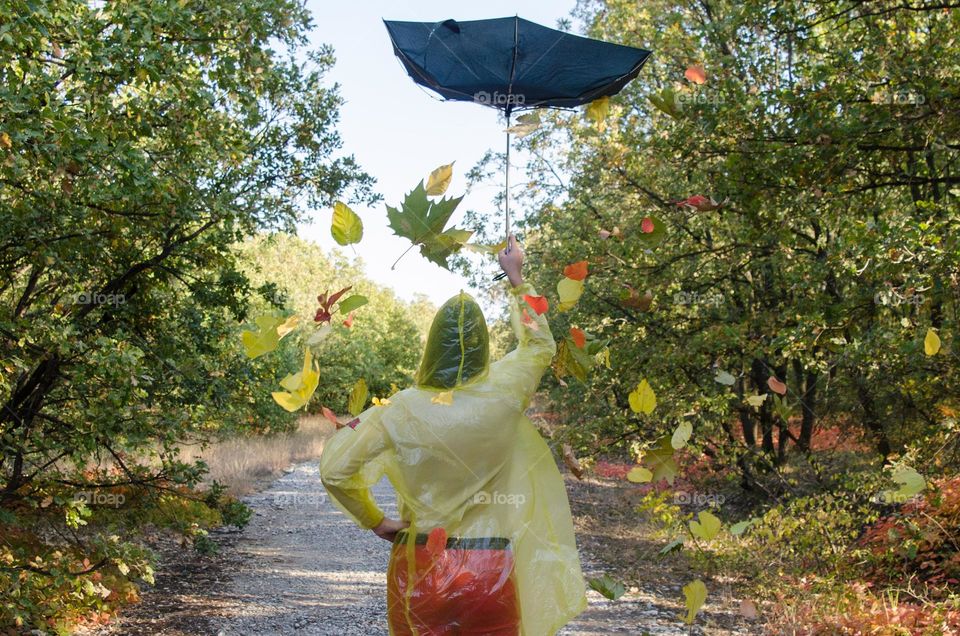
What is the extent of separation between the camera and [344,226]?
266cm

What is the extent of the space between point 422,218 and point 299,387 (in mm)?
735

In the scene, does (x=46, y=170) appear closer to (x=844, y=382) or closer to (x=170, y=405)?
(x=170, y=405)

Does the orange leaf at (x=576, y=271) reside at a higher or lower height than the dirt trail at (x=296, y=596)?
higher

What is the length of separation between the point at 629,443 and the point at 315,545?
17.6 ft

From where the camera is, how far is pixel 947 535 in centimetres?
664

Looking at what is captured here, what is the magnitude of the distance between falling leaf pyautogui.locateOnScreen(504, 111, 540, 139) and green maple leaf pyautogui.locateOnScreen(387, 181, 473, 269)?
21.8 inches

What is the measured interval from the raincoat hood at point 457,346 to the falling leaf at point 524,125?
0.70m

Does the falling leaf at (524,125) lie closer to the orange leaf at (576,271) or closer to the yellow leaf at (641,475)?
the orange leaf at (576,271)

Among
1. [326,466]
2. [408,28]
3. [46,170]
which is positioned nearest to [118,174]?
[46,170]

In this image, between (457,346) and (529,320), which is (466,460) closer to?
(457,346)

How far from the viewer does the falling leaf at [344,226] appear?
2.65 m

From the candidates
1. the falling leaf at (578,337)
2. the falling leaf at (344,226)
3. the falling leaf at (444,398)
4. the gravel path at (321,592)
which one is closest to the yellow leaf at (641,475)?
the falling leaf at (578,337)

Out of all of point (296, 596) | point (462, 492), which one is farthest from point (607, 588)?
point (296, 596)

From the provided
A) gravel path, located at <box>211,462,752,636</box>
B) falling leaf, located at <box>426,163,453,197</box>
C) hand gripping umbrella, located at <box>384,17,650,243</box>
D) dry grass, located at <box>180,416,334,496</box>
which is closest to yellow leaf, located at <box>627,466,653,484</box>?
hand gripping umbrella, located at <box>384,17,650,243</box>
